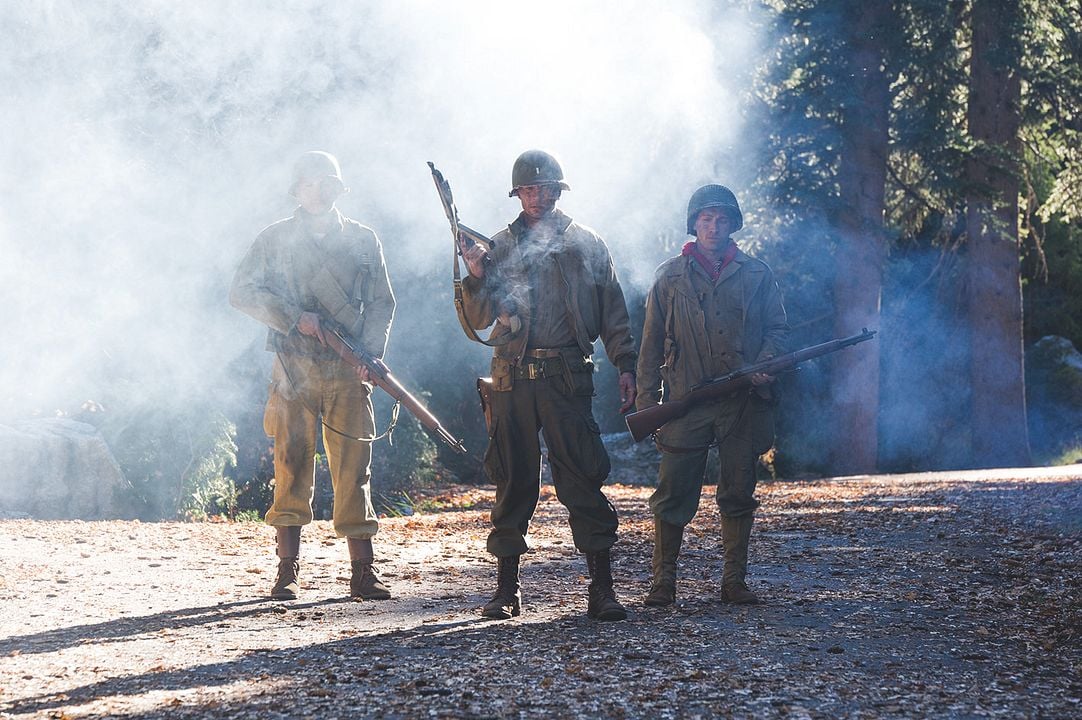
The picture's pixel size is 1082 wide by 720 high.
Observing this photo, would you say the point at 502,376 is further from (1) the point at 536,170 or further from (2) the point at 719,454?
(2) the point at 719,454

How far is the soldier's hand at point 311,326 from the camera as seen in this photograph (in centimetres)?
679

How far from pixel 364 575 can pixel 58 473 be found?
20.0 feet

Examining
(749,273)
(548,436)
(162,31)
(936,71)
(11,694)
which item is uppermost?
(936,71)

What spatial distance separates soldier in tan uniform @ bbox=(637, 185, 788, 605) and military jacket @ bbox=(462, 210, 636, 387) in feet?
1.67

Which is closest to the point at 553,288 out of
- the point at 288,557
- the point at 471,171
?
the point at 288,557

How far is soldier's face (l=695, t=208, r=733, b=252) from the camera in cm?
673

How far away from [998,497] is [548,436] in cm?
804

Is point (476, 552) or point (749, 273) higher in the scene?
point (749, 273)

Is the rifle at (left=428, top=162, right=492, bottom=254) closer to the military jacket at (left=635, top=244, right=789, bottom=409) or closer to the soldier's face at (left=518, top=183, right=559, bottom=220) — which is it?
the soldier's face at (left=518, top=183, right=559, bottom=220)

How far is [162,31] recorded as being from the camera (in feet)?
43.8

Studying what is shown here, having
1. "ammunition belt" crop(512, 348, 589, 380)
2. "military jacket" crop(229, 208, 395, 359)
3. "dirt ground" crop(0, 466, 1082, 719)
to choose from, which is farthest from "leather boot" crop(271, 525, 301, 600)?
"ammunition belt" crop(512, 348, 589, 380)

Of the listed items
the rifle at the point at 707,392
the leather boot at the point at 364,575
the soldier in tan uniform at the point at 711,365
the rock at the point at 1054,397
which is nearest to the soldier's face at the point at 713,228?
the soldier in tan uniform at the point at 711,365

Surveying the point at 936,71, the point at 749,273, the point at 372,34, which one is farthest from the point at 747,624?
the point at 936,71

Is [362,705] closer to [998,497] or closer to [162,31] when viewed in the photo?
[998,497]
